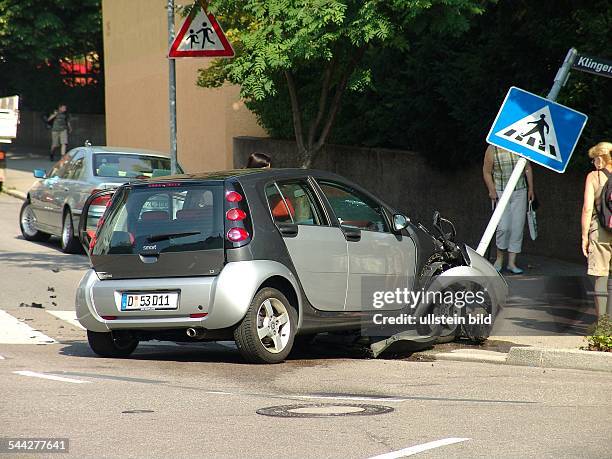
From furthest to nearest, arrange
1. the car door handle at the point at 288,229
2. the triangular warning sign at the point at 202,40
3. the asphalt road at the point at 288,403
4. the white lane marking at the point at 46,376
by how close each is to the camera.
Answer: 1. the triangular warning sign at the point at 202,40
2. the car door handle at the point at 288,229
3. the white lane marking at the point at 46,376
4. the asphalt road at the point at 288,403

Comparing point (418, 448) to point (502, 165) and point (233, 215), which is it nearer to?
point (233, 215)

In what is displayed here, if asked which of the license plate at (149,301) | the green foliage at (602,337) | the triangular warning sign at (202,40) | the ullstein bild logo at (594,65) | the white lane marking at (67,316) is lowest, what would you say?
the white lane marking at (67,316)

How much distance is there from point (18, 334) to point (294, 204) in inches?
130

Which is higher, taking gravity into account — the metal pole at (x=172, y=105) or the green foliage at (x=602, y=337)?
the metal pole at (x=172, y=105)

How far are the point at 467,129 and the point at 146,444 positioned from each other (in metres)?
11.9

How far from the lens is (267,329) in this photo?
994 cm

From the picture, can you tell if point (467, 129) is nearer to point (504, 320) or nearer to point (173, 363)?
point (504, 320)

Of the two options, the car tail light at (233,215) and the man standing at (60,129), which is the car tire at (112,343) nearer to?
the car tail light at (233,215)

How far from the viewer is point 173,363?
10289mm

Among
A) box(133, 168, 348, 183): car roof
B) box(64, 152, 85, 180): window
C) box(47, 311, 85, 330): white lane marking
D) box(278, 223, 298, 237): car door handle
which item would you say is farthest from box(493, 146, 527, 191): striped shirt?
box(64, 152, 85, 180): window

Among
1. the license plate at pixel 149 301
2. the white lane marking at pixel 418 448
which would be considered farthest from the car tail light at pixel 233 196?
the white lane marking at pixel 418 448

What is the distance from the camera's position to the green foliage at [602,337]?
388 inches

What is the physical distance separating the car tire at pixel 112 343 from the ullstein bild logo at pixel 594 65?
4.66 m

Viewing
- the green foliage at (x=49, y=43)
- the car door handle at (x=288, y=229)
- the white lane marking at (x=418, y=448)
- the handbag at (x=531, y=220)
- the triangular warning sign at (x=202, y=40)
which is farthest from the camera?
the green foliage at (x=49, y=43)
